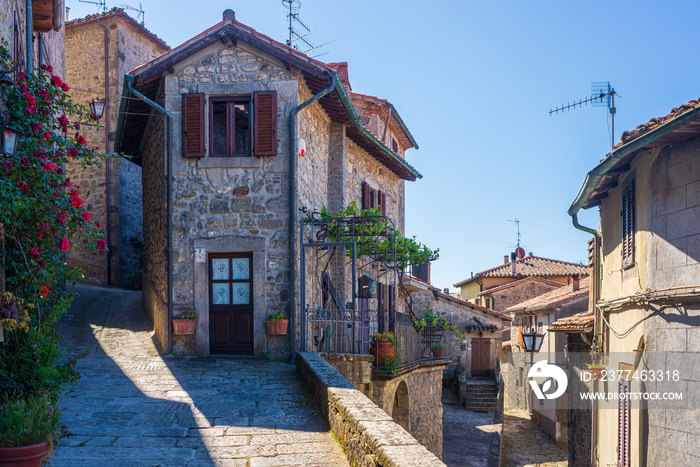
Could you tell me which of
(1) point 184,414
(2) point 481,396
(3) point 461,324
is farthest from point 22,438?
(3) point 461,324

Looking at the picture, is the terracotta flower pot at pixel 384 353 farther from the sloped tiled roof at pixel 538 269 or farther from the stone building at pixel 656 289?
the sloped tiled roof at pixel 538 269

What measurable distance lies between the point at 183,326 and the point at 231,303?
93 cm

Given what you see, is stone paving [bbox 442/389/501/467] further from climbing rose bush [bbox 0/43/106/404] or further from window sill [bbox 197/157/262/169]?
climbing rose bush [bbox 0/43/106/404]

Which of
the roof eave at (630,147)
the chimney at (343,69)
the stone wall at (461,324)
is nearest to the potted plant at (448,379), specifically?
the stone wall at (461,324)

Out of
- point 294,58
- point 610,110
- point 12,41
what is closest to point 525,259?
point 610,110

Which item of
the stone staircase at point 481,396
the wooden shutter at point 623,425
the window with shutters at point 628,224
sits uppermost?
the window with shutters at point 628,224

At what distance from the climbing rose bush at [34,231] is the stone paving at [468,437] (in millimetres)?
11691

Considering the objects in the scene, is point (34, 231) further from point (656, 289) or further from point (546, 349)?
point (546, 349)

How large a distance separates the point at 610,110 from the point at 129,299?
12883 millimetres

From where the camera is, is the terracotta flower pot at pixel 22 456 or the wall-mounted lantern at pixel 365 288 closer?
the terracotta flower pot at pixel 22 456

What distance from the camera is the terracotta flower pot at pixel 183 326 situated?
11031 millimetres

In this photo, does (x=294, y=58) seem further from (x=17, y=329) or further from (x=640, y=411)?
(x=640, y=411)

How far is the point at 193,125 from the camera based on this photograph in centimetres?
1148

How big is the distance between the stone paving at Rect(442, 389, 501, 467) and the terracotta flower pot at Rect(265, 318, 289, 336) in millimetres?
6894
